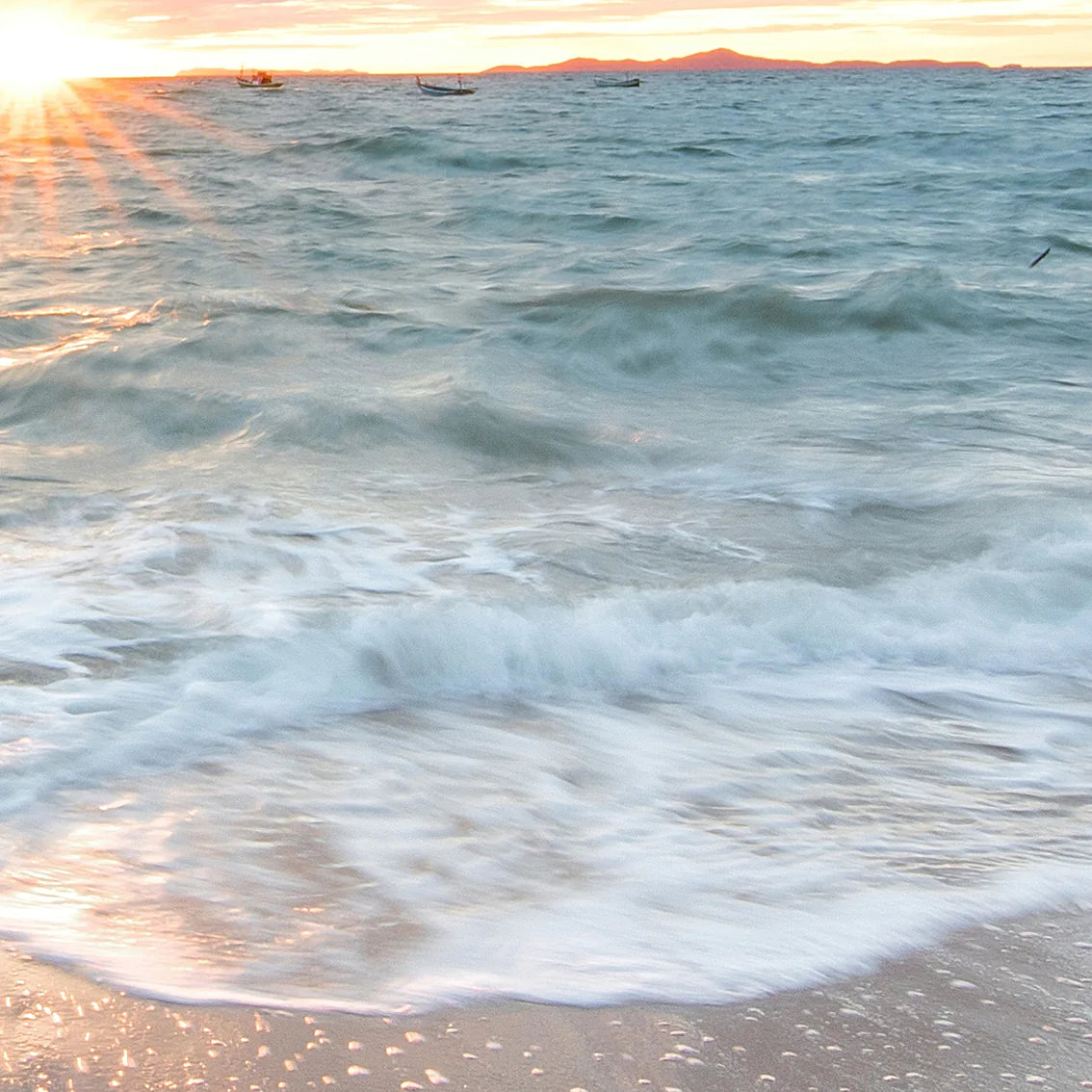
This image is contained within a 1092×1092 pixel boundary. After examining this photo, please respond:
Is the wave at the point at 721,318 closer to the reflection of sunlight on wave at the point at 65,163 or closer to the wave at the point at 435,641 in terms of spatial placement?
the wave at the point at 435,641

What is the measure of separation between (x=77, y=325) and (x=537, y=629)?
272 inches

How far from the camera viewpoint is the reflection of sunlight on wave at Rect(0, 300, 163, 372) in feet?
27.2

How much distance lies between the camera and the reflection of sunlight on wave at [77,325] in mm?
8297

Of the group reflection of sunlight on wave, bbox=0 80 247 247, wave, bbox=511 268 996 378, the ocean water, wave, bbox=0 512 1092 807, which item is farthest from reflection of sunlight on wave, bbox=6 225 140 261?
wave, bbox=0 512 1092 807

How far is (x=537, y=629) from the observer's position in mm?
3934

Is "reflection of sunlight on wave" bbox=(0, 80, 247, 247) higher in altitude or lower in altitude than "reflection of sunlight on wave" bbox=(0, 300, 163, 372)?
higher

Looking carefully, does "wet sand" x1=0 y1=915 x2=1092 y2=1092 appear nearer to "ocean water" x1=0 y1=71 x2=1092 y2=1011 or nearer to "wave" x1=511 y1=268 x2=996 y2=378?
"ocean water" x1=0 y1=71 x2=1092 y2=1011

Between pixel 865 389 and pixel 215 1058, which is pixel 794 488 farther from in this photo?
pixel 215 1058

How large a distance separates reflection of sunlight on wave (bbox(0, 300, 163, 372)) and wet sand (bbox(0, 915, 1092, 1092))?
22.2 ft

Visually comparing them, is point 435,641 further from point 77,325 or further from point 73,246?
point 73,246

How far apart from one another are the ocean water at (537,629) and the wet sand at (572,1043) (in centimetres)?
7

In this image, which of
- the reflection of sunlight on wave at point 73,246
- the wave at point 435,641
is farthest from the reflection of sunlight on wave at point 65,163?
the wave at point 435,641

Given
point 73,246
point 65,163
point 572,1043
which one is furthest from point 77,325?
point 65,163

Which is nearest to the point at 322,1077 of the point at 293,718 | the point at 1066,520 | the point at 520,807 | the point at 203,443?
the point at 520,807
